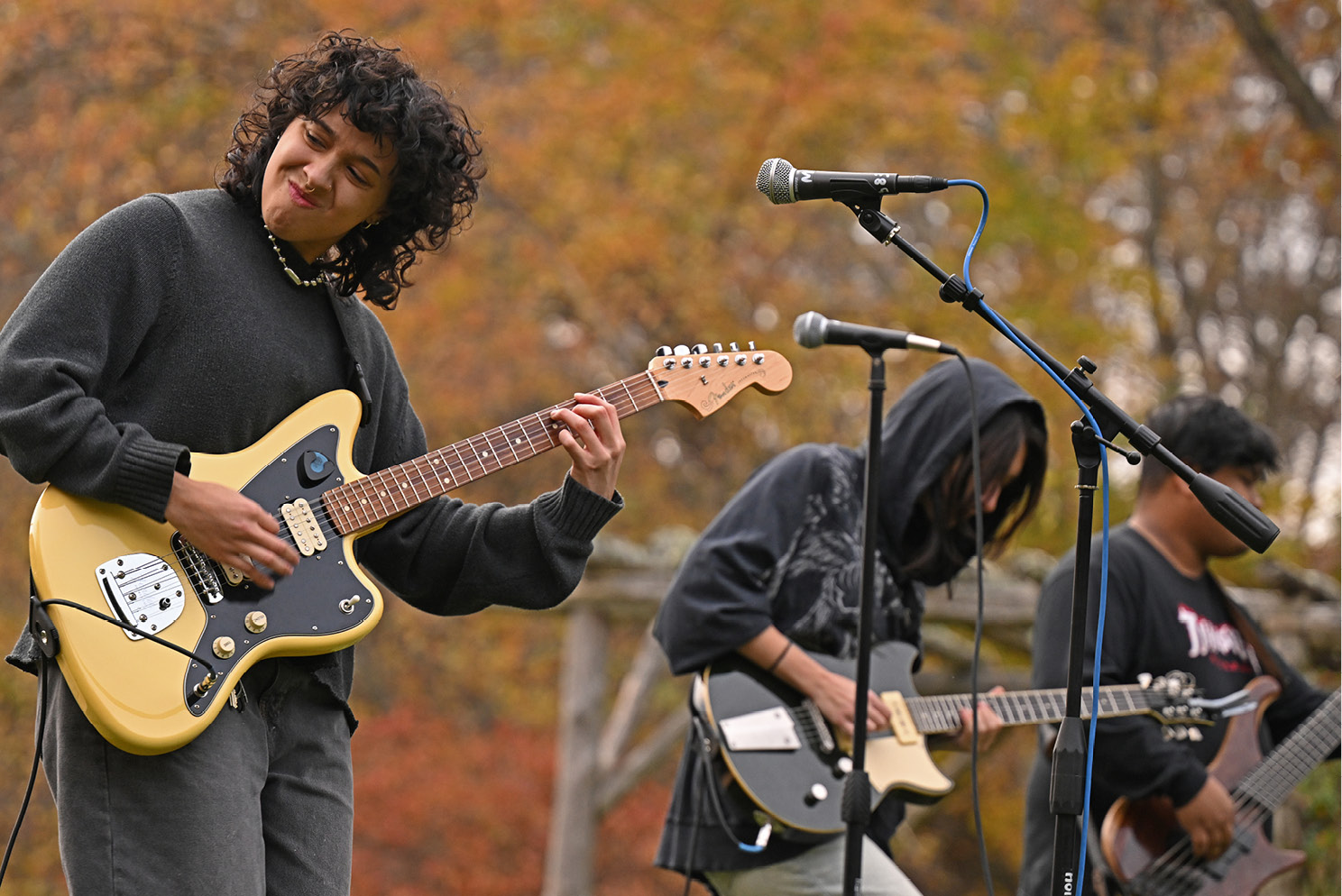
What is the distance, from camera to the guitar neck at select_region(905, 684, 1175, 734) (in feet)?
12.2

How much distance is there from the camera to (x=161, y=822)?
2.23 meters

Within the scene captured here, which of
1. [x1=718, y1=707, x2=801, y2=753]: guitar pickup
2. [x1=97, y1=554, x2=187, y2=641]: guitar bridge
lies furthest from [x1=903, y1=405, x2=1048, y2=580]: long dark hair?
[x1=97, y1=554, x2=187, y2=641]: guitar bridge

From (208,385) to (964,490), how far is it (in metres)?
2.00

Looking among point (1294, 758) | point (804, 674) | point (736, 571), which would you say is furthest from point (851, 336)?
point (1294, 758)

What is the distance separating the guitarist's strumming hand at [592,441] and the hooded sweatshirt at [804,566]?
77 cm

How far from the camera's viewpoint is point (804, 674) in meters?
3.36

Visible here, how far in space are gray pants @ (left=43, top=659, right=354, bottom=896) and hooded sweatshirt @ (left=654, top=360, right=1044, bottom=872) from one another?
107 cm

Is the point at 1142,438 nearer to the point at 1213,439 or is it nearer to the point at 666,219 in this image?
the point at 1213,439

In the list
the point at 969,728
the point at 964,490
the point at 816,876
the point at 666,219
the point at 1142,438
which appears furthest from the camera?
the point at 666,219

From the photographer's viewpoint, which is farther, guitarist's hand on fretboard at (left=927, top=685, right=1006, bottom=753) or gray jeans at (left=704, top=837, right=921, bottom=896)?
guitarist's hand on fretboard at (left=927, top=685, right=1006, bottom=753)

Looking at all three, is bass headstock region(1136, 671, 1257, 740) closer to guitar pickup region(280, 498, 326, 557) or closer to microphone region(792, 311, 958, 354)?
microphone region(792, 311, 958, 354)

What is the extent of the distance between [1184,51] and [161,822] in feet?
37.5

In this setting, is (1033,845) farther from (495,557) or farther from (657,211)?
(657,211)

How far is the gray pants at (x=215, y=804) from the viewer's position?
7.23 ft
